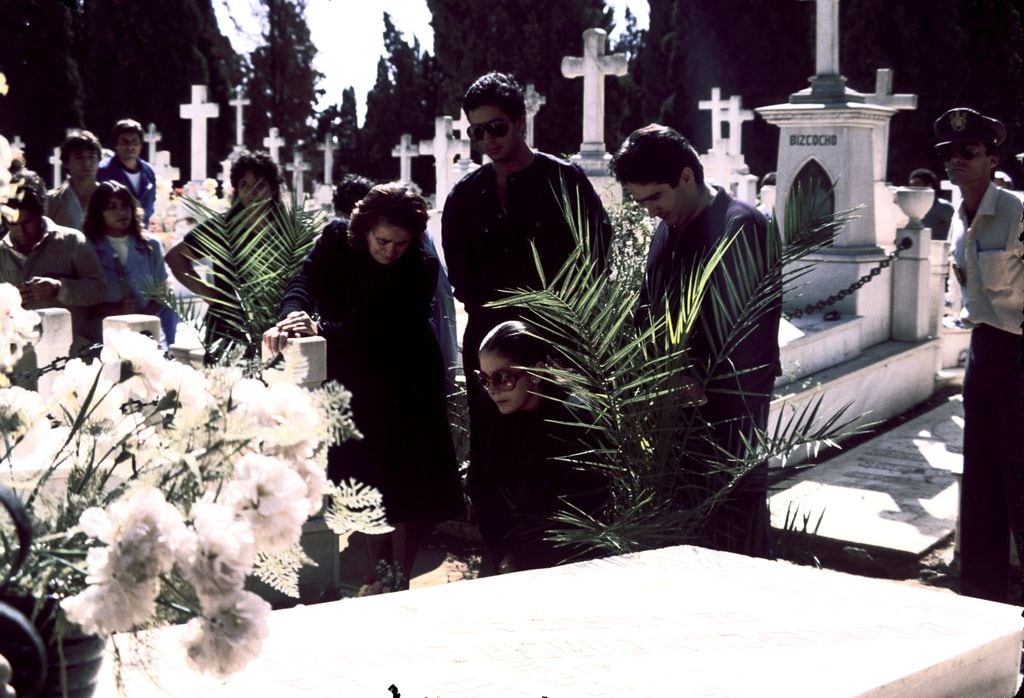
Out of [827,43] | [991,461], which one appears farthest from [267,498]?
[827,43]

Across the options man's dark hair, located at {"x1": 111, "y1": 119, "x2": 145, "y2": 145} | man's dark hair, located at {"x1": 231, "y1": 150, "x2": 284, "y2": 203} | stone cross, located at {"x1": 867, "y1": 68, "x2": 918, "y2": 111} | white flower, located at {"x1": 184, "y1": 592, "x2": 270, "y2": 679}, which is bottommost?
white flower, located at {"x1": 184, "y1": 592, "x2": 270, "y2": 679}

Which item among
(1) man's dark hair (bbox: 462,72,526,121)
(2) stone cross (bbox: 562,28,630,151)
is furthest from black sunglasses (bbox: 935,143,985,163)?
(2) stone cross (bbox: 562,28,630,151)

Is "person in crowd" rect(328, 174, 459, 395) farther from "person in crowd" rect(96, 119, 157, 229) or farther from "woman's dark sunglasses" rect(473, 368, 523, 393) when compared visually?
"person in crowd" rect(96, 119, 157, 229)

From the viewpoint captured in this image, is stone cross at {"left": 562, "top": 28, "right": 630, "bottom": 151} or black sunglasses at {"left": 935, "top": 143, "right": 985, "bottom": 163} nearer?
black sunglasses at {"left": 935, "top": 143, "right": 985, "bottom": 163}

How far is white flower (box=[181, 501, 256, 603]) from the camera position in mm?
1386

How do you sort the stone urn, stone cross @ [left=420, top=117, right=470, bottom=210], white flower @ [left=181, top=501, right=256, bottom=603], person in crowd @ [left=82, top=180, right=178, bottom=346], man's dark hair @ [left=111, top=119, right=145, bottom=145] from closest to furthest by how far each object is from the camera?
1. white flower @ [left=181, top=501, right=256, bottom=603]
2. person in crowd @ [left=82, top=180, right=178, bottom=346]
3. man's dark hair @ [left=111, top=119, right=145, bottom=145]
4. the stone urn
5. stone cross @ [left=420, top=117, right=470, bottom=210]

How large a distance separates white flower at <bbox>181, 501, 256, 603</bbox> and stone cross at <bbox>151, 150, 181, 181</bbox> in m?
15.7

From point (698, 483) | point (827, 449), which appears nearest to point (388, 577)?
point (698, 483)

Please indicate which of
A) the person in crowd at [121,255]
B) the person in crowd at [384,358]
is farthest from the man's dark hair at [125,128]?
the person in crowd at [384,358]

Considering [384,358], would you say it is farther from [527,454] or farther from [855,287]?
[855,287]

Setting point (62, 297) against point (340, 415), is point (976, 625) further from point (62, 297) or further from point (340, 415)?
point (62, 297)

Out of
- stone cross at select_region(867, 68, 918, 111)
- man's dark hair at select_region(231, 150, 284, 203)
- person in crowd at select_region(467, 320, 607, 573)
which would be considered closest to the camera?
person in crowd at select_region(467, 320, 607, 573)

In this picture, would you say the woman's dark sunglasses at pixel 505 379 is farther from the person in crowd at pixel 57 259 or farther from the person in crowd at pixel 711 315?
the person in crowd at pixel 57 259

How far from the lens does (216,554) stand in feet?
4.56
